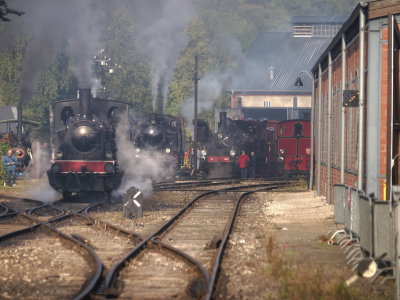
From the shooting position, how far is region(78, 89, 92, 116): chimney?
22.4 m

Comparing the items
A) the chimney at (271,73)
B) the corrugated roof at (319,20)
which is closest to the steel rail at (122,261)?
the chimney at (271,73)

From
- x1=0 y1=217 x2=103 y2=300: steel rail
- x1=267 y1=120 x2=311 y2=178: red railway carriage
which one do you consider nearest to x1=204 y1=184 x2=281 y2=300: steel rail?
x1=0 y1=217 x2=103 y2=300: steel rail

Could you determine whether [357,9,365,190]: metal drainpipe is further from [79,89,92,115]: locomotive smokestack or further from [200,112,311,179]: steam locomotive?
[200,112,311,179]: steam locomotive

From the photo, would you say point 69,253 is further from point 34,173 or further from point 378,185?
point 34,173

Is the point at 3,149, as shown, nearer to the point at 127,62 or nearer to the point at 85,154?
the point at 85,154

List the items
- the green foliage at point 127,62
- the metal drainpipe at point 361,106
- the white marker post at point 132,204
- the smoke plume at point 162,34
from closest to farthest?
the metal drainpipe at point 361,106 → the white marker post at point 132,204 → the smoke plume at point 162,34 → the green foliage at point 127,62

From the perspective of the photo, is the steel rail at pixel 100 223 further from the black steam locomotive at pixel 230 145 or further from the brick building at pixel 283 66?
the brick building at pixel 283 66

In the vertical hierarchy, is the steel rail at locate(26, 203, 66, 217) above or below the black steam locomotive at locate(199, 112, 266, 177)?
below

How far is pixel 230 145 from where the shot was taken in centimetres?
4066

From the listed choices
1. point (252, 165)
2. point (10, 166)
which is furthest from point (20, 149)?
point (252, 165)

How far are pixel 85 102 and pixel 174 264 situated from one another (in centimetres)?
1203

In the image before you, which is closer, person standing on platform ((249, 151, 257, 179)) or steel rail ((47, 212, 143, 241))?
steel rail ((47, 212, 143, 241))

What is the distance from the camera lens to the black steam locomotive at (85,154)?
2228 centimetres

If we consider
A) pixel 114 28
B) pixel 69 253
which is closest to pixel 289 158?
pixel 69 253
